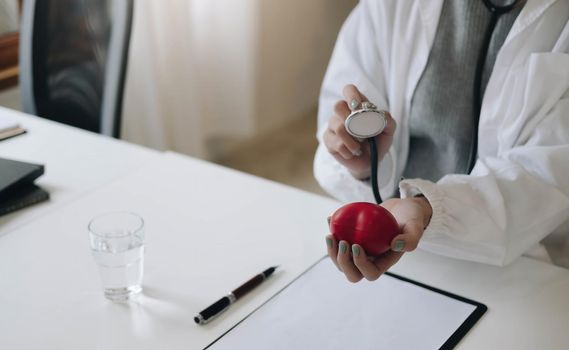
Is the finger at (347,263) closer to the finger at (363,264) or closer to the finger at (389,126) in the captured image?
the finger at (363,264)

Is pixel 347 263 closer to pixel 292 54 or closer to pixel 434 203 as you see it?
pixel 434 203

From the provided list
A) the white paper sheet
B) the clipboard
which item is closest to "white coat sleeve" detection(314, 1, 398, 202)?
the clipboard

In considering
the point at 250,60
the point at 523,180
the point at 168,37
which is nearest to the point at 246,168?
the point at 250,60

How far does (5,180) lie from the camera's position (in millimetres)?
1082

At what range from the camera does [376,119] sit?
87 centimetres

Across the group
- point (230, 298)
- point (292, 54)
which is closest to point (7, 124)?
point (230, 298)

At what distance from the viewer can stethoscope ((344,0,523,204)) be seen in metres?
0.87

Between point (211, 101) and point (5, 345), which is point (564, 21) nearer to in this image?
point (5, 345)

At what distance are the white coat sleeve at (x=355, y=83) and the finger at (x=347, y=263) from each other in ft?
1.08

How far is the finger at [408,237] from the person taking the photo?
768mm

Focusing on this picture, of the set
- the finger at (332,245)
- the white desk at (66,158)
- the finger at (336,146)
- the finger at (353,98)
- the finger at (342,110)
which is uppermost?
the finger at (353,98)

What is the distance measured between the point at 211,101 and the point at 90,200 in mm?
1641

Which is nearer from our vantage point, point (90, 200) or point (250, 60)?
point (90, 200)

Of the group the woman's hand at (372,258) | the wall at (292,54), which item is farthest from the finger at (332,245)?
the wall at (292,54)
